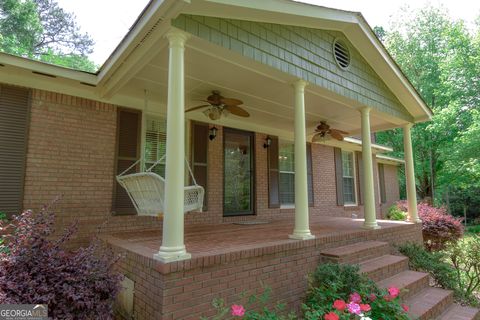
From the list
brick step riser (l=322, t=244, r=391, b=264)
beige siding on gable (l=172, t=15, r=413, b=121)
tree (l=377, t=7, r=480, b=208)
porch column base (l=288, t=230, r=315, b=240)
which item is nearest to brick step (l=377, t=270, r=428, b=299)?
brick step riser (l=322, t=244, r=391, b=264)

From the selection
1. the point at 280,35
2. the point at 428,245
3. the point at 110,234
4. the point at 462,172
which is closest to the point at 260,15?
the point at 280,35

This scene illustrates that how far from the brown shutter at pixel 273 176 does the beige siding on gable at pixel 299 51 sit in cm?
251

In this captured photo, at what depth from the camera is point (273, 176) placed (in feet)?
23.7

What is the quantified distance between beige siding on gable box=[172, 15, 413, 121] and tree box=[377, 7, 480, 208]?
320 inches

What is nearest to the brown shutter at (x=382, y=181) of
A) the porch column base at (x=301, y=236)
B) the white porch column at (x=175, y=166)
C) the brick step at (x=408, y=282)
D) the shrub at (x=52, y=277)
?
the brick step at (x=408, y=282)

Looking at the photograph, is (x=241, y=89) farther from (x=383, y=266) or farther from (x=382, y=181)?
(x=382, y=181)

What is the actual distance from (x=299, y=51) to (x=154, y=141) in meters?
3.00

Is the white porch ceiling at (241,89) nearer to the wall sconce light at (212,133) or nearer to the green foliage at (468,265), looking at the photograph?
the wall sconce light at (212,133)

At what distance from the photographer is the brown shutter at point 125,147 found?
190 inches

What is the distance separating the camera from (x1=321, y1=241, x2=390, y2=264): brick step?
3.94 m

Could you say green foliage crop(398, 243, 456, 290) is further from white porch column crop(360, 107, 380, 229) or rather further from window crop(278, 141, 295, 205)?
window crop(278, 141, 295, 205)

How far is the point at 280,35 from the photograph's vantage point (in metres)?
4.10

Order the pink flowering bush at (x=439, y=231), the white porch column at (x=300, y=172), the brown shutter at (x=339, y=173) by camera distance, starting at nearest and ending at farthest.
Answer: the white porch column at (x=300, y=172)
the pink flowering bush at (x=439, y=231)
the brown shutter at (x=339, y=173)

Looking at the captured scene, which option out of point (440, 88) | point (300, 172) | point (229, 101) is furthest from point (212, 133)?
point (440, 88)
